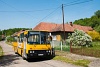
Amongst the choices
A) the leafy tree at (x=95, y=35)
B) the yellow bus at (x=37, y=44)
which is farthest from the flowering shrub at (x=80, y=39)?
the leafy tree at (x=95, y=35)

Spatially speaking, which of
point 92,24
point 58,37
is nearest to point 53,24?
point 58,37

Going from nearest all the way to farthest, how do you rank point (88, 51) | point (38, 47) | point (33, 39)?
point (38, 47) < point (33, 39) < point (88, 51)

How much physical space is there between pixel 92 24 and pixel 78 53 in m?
67.7

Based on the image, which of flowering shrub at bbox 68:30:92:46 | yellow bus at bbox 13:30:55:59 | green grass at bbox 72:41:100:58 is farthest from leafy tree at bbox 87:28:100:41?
yellow bus at bbox 13:30:55:59

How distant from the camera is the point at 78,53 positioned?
21.1 m

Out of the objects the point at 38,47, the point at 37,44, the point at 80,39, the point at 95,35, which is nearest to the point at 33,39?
the point at 37,44

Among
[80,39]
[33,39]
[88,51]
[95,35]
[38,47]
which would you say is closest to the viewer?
[38,47]

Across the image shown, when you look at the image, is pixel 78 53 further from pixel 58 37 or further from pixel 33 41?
pixel 58 37

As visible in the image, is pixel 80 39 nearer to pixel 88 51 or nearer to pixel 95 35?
pixel 88 51

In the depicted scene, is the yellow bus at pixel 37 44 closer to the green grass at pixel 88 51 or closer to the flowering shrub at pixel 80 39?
the green grass at pixel 88 51

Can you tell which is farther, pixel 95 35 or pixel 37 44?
pixel 95 35

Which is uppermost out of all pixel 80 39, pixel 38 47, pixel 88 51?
pixel 80 39

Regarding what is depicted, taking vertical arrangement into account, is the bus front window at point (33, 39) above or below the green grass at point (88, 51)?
above

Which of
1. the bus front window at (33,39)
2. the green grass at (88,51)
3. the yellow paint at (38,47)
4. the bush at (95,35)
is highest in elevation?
the bush at (95,35)
